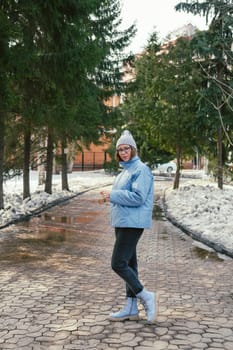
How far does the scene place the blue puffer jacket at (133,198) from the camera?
432cm

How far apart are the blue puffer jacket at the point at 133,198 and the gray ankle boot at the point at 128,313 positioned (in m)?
0.85

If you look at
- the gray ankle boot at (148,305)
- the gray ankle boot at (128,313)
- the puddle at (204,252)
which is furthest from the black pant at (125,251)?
the puddle at (204,252)

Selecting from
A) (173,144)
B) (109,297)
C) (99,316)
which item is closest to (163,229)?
(109,297)

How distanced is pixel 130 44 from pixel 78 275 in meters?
17.4

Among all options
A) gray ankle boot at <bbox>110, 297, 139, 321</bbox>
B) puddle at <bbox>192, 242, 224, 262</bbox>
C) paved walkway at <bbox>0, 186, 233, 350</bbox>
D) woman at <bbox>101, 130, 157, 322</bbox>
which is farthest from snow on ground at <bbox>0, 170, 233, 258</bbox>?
woman at <bbox>101, 130, 157, 322</bbox>

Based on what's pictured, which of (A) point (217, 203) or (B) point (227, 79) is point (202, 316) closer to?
(A) point (217, 203)

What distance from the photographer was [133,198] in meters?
4.31

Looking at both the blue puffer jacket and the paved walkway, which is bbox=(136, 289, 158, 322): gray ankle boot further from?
the blue puffer jacket

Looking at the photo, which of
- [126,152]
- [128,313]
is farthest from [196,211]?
[126,152]

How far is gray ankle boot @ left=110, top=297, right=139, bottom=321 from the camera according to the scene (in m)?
4.57

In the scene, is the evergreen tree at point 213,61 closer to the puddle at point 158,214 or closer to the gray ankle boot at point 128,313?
the puddle at point 158,214

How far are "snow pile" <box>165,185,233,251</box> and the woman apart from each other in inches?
163

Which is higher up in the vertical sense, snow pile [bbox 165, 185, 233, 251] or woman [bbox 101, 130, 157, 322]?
woman [bbox 101, 130, 157, 322]

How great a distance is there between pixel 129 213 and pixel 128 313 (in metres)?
1.07
